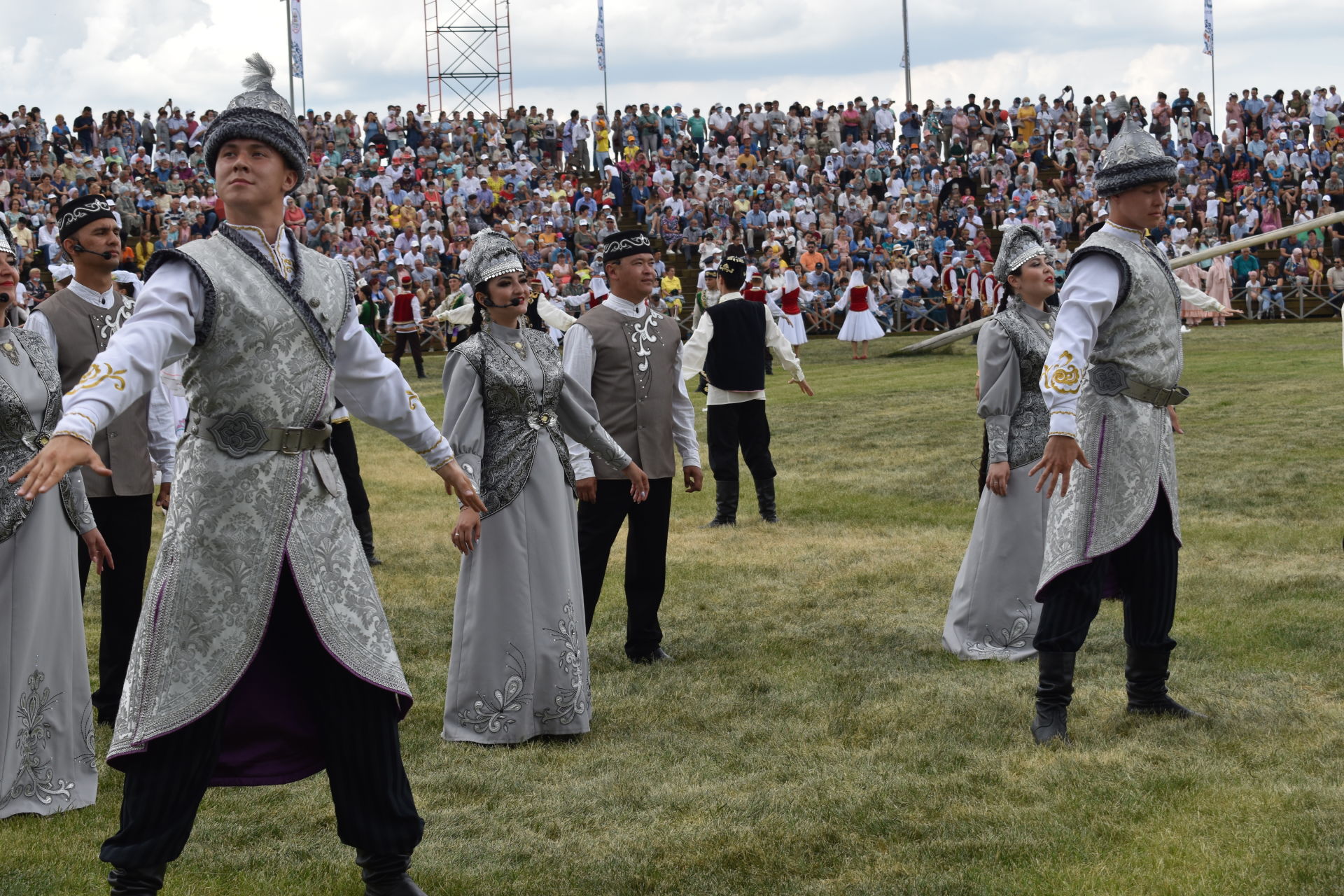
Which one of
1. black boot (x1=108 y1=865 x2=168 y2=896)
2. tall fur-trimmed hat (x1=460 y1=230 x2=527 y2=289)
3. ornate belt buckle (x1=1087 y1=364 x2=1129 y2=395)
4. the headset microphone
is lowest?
black boot (x1=108 y1=865 x2=168 y2=896)

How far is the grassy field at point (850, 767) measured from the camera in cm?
399

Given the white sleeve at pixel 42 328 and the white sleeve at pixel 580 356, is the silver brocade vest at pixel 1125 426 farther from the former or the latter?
the white sleeve at pixel 42 328

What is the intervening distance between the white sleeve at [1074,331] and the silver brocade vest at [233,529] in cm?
237

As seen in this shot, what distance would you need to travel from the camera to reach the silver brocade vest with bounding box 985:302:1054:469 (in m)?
6.52

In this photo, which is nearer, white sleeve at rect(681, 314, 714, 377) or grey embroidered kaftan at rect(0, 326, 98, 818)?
grey embroidered kaftan at rect(0, 326, 98, 818)

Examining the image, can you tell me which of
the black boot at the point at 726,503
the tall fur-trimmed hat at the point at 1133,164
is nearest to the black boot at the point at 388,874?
the tall fur-trimmed hat at the point at 1133,164

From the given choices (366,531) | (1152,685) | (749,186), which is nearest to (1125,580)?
(1152,685)

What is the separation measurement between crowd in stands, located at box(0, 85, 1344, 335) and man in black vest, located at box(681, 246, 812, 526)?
14845mm

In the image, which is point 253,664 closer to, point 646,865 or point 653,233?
point 646,865

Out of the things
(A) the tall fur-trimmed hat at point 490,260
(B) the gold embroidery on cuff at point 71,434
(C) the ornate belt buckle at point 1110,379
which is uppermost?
(A) the tall fur-trimmed hat at point 490,260

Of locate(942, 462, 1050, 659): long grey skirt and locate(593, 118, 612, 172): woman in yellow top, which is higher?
locate(593, 118, 612, 172): woman in yellow top

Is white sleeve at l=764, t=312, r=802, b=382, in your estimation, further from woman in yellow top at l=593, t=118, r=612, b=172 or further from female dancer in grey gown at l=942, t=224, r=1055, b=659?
woman in yellow top at l=593, t=118, r=612, b=172

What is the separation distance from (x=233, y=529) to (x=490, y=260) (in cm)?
248

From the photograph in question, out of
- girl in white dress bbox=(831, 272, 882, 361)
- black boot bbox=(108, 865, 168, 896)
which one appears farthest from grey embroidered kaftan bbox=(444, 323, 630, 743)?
girl in white dress bbox=(831, 272, 882, 361)
